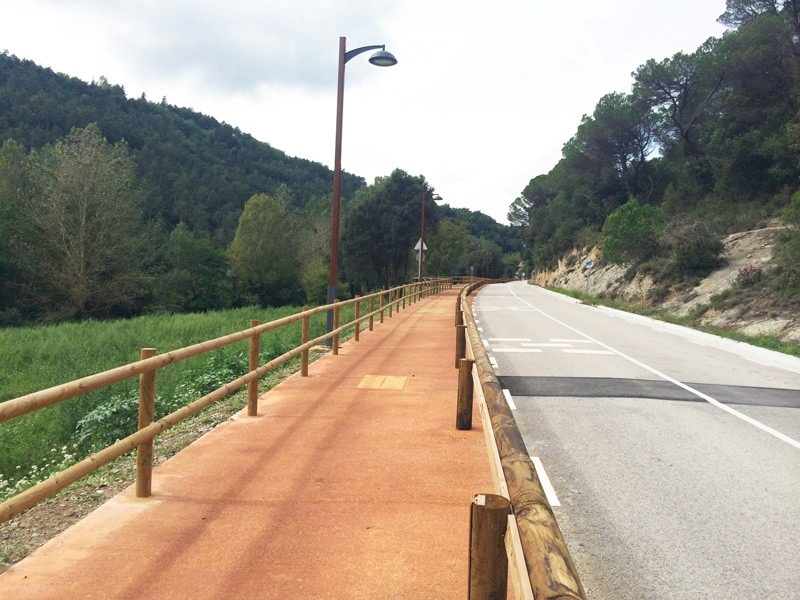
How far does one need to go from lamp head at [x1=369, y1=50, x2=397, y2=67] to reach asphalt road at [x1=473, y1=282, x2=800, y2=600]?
6.97 m

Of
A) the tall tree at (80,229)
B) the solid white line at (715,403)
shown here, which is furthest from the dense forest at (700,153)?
the tall tree at (80,229)

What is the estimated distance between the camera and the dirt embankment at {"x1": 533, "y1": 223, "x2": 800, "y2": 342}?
20.9 meters

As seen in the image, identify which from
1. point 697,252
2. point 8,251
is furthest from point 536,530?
point 8,251

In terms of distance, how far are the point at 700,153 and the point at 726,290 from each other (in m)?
30.1

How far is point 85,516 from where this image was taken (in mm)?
4527

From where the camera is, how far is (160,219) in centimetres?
8388

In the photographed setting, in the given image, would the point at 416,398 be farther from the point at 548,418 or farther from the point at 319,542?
the point at 319,542

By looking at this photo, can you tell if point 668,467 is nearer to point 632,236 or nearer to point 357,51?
point 357,51

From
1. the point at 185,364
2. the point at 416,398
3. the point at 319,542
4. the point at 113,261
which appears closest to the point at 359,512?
the point at 319,542

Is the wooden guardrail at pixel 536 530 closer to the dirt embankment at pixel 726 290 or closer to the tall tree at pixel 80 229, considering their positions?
the dirt embankment at pixel 726 290

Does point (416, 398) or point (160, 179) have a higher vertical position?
point (160, 179)

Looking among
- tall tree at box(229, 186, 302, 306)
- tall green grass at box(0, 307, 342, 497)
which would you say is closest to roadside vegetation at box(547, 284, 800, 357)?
tall green grass at box(0, 307, 342, 497)

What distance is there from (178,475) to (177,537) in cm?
131

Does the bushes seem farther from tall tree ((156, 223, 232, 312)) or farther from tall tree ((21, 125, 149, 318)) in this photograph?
tall tree ((156, 223, 232, 312))
